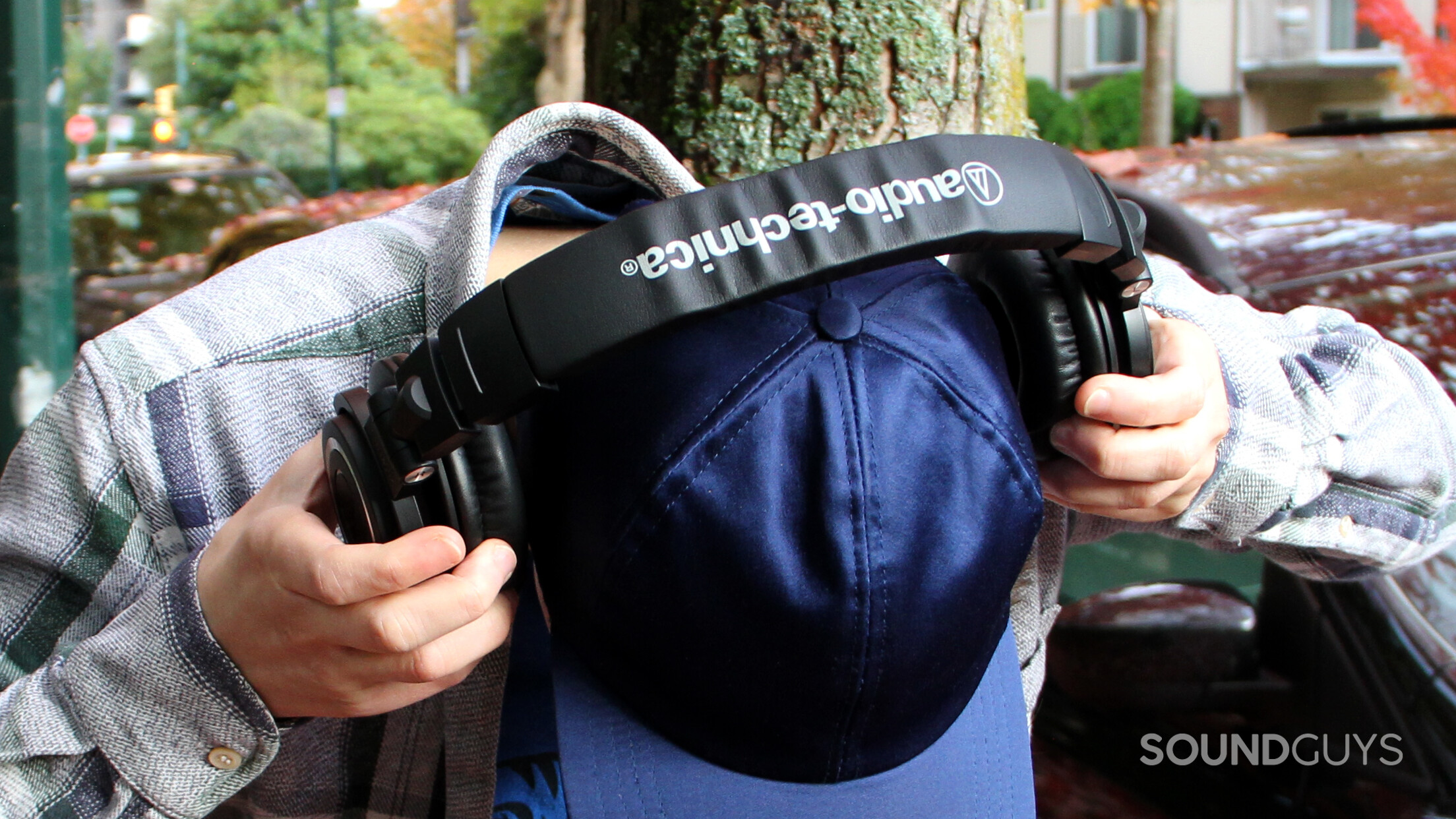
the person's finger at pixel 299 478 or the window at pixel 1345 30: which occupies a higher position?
the window at pixel 1345 30

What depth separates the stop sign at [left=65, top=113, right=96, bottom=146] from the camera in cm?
346

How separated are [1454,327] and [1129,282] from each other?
141 cm

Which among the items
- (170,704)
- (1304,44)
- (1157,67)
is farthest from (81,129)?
(1304,44)

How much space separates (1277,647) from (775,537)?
1.38 meters

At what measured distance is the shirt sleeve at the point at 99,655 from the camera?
928mm

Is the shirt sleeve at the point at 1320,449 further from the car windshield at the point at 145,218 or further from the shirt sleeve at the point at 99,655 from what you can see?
the car windshield at the point at 145,218

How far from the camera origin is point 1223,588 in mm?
1986

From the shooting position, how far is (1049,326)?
926mm

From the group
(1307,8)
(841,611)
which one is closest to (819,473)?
(841,611)

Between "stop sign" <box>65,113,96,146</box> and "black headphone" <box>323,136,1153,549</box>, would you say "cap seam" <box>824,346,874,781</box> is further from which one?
"stop sign" <box>65,113,96,146</box>

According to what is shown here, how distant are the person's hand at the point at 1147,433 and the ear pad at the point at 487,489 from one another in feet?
1.50

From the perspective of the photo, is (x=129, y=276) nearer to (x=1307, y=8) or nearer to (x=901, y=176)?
(x=901, y=176)

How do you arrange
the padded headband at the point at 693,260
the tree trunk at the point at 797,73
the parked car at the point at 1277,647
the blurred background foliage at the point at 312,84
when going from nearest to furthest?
the padded headband at the point at 693,260 < the tree trunk at the point at 797,73 < the parked car at the point at 1277,647 < the blurred background foliage at the point at 312,84

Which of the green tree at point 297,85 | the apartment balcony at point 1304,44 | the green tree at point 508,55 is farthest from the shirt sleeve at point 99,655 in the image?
the apartment balcony at point 1304,44
